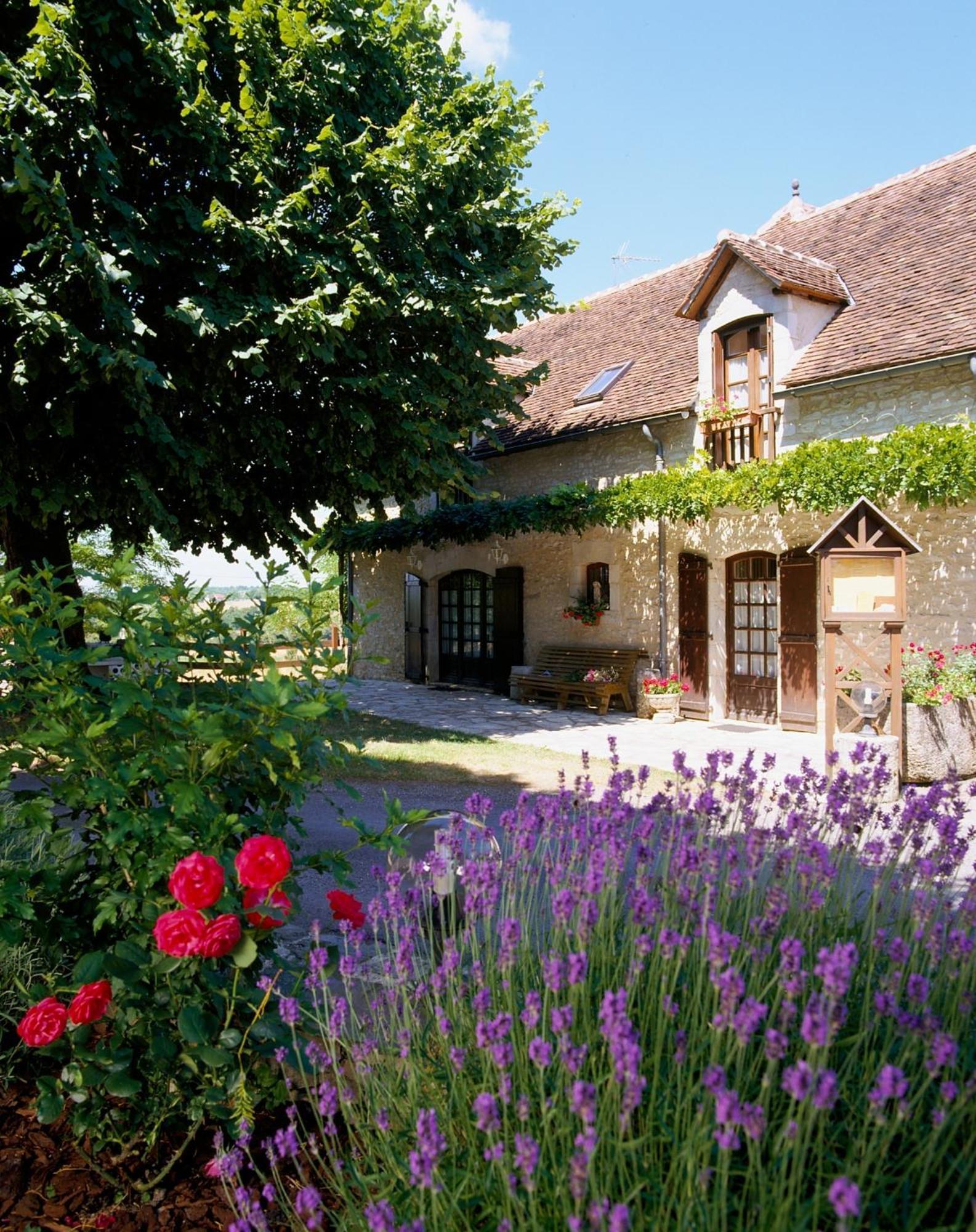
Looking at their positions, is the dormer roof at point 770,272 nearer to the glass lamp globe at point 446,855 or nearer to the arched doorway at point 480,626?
the arched doorway at point 480,626

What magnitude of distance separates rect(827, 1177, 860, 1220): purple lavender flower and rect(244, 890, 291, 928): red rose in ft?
4.54

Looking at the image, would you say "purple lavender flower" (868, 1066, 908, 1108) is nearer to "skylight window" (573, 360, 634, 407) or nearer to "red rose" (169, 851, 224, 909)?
"red rose" (169, 851, 224, 909)

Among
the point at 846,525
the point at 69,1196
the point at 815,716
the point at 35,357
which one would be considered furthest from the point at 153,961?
the point at 815,716

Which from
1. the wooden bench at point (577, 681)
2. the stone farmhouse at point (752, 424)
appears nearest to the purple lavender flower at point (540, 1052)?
the stone farmhouse at point (752, 424)

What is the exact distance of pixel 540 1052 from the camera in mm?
1452

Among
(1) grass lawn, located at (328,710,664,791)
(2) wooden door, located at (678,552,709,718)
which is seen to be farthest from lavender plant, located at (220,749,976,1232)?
(2) wooden door, located at (678,552,709,718)

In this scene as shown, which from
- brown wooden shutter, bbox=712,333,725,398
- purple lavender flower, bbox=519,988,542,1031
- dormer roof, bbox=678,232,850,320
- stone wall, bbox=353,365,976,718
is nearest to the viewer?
purple lavender flower, bbox=519,988,542,1031

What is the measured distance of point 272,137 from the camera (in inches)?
339

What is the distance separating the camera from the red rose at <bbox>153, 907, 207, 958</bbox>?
1.94 m

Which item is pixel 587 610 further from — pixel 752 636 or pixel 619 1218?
pixel 619 1218

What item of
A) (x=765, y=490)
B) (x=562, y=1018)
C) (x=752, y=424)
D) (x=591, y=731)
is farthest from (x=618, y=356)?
(x=562, y=1018)

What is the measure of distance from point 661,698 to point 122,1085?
1077cm

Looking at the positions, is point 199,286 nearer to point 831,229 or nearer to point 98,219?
point 98,219

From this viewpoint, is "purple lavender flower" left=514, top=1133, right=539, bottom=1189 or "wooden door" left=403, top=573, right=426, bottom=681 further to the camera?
"wooden door" left=403, top=573, right=426, bottom=681
